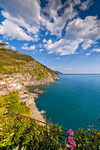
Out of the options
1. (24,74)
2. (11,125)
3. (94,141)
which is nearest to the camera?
(94,141)

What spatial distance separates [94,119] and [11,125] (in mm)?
22120

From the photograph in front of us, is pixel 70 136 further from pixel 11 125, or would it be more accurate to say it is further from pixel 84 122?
pixel 84 122

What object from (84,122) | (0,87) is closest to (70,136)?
(0,87)

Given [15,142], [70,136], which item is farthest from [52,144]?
[15,142]

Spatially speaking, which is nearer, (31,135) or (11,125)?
(31,135)

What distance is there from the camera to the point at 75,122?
52.3ft

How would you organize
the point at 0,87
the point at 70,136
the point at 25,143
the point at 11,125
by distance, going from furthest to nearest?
the point at 0,87 < the point at 11,125 < the point at 25,143 < the point at 70,136

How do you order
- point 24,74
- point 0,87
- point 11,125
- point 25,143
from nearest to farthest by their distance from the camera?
point 25,143 < point 11,125 < point 0,87 < point 24,74

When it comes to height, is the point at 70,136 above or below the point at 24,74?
below

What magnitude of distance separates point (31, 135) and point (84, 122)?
19149 mm

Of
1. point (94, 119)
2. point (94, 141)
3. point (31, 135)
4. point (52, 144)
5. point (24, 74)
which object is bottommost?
point (94, 119)

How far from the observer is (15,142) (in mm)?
2934

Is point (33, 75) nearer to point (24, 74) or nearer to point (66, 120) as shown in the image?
point (24, 74)

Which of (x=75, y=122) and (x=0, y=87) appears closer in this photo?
(x=0, y=87)
